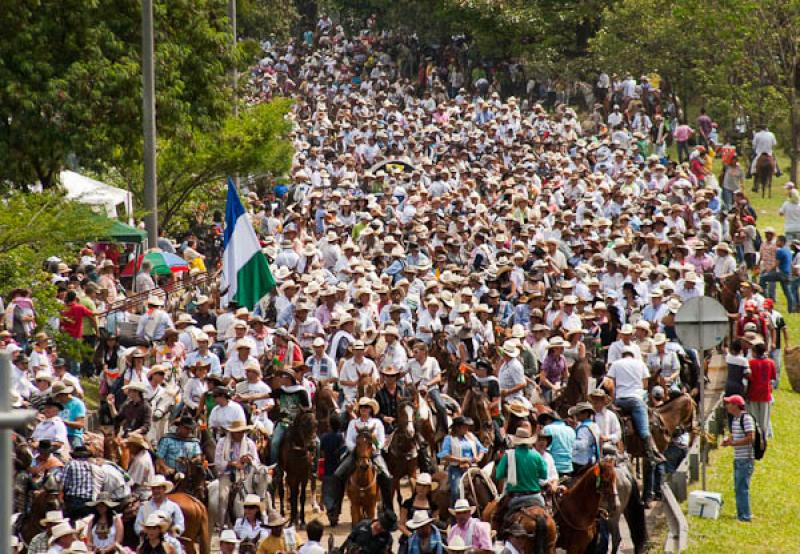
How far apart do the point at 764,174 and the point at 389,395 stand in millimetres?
28243

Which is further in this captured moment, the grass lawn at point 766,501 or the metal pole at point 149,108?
the metal pole at point 149,108

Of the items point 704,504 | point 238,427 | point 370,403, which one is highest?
point 370,403

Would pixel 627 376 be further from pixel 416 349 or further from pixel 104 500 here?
pixel 104 500

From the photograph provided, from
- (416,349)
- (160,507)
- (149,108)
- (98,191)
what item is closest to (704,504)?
(416,349)

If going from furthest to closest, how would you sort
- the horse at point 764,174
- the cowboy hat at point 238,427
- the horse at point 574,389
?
the horse at point 764,174
the horse at point 574,389
the cowboy hat at point 238,427

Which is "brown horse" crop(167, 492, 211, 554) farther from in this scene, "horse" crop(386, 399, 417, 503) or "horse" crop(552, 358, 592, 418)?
"horse" crop(552, 358, 592, 418)

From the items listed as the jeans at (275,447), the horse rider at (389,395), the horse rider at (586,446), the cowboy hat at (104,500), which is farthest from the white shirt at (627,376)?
the cowboy hat at (104,500)

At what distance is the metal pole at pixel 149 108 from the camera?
28859 mm

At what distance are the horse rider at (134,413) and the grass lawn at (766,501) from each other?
21.4 ft

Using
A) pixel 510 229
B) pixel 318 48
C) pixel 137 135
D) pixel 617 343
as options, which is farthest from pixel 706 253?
pixel 318 48

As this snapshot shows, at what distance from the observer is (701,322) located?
21172 millimetres

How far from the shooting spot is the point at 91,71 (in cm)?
3009

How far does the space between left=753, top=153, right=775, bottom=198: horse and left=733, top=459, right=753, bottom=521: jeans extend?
26.6m

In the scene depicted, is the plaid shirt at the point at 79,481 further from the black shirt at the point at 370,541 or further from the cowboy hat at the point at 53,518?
the black shirt at the point at 370,541
